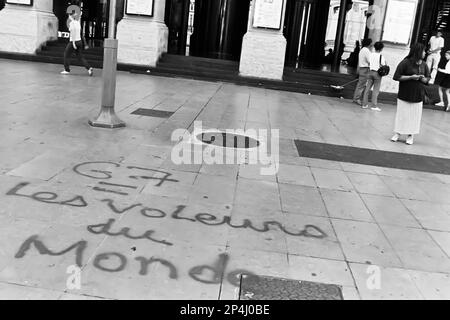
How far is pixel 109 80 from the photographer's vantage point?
7934 millimetres

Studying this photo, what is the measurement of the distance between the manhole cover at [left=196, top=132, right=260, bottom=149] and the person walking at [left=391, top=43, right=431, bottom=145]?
2.90m

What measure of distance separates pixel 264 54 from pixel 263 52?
0.24 feet

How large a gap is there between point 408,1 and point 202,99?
321 inches

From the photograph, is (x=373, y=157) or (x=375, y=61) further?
(x=375, y=61)

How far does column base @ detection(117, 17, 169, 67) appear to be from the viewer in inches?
650

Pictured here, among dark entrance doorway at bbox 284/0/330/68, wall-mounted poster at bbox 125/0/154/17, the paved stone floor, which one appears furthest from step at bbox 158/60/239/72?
the paved stone floor

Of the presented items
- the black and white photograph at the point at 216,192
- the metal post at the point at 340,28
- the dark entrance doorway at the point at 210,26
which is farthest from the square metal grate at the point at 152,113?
the metal post at the point at 340,28

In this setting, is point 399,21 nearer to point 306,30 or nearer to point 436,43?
point 436,43

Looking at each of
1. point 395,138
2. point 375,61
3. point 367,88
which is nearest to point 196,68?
point 367,88

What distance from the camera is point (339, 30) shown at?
21.3 meters

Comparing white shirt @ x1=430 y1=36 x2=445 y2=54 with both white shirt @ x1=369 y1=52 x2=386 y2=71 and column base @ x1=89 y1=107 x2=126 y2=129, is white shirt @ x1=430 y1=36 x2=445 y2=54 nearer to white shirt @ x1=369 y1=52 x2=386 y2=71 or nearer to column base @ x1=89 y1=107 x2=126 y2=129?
white shirt @ x1=369 y1=52 x2=386 y2=71

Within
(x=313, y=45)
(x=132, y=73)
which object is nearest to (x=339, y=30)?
(x=313, y=45)

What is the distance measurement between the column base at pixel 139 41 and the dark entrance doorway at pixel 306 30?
7.88m

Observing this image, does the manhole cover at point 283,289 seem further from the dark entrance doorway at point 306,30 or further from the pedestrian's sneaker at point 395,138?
the dark entrance doorway at point 306,30
